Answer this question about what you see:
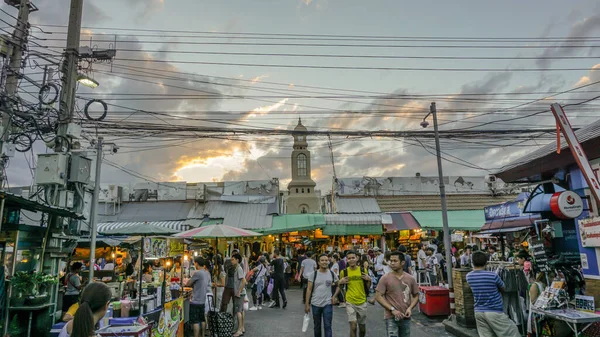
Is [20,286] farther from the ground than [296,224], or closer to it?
closer to it

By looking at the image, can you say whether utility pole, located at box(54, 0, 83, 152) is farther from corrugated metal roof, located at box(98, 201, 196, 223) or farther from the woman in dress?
corrugated metal roof, located at box(98, 201, 196, 223)

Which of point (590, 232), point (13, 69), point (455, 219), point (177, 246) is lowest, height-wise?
point (177, 246)

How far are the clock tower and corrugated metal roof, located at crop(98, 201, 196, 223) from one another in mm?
7967

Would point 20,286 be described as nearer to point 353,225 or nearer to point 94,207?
point 94,207

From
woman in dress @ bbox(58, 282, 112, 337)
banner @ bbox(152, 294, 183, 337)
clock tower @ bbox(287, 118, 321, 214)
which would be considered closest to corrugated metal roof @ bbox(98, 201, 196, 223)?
clock tower @ bbox(287, 118, 321, 214)

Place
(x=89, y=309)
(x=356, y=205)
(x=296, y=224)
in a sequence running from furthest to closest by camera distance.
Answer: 1. (x=356, y=205)
2. (x=296, y=224)
3. (x=89, y=309)

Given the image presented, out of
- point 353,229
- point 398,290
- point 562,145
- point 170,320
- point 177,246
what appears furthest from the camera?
point 353,229

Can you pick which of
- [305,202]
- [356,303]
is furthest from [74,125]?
[305,202]

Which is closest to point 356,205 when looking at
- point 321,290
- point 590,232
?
point 321,290

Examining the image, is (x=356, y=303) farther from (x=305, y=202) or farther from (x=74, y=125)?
(x=305, y=202)

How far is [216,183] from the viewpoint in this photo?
28250mm

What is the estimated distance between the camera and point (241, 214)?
2441 centimetres

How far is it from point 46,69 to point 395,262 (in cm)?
1210

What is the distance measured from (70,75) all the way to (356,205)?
20497mm
